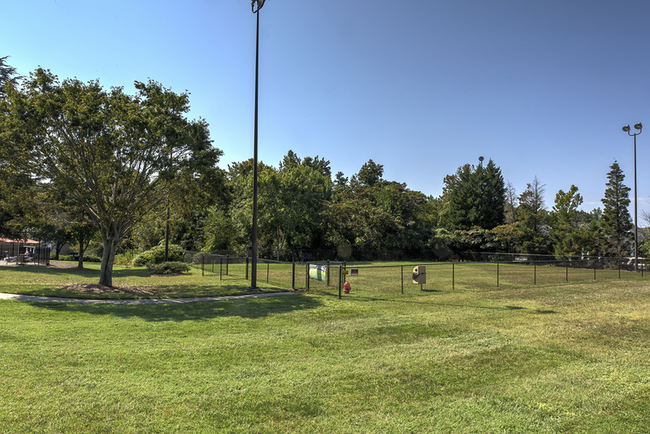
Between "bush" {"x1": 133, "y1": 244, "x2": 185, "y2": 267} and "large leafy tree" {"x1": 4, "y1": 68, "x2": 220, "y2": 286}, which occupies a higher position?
"large leafy tree" {"x1": 4, "y1": 68, "x2": 220, "y2": 286}

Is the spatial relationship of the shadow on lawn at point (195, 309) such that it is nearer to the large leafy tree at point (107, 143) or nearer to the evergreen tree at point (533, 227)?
the large leafy tree at point (107, 143)

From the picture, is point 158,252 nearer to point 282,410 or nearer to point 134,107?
point 134,107

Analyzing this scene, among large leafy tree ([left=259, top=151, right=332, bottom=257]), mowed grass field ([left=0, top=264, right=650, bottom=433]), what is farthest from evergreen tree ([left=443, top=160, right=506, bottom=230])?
mowed grass field ([left=0, top=264, right=650, bottom=433])

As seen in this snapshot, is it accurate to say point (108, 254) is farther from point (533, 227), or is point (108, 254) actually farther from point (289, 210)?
point (533, 227)

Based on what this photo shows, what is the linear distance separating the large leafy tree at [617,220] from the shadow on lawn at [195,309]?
38.9 m

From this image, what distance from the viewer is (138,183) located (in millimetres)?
15547

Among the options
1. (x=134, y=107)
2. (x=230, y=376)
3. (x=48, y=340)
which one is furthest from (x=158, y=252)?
(x=230, y=376)

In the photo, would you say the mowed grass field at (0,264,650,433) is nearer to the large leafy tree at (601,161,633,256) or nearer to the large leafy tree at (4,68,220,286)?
the large leafy tree at (4,68,220,286)

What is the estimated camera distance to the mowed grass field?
13.1 ft

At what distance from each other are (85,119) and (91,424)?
42.5 ft

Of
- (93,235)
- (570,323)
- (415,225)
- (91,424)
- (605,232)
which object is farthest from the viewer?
(415,225)

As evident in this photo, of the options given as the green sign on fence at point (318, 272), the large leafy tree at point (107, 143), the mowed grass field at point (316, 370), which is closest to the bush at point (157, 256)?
the large leafy tree at point (107, 143)

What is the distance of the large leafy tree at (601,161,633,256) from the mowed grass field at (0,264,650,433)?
111ft

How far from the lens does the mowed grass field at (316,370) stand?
3.98 meters
